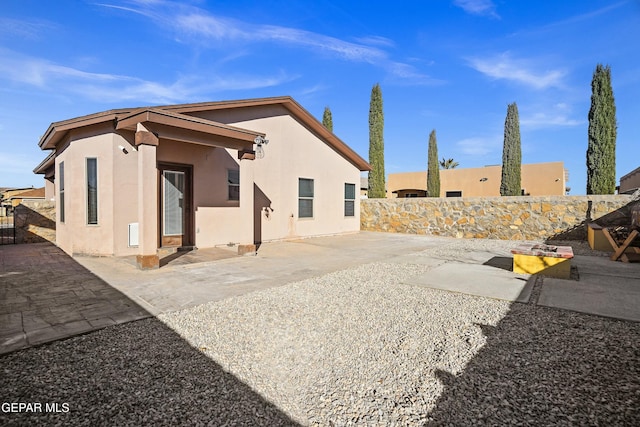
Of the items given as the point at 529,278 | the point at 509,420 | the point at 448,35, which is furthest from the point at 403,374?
the point at 448,35

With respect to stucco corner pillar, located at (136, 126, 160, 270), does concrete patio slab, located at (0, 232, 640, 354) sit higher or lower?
lower

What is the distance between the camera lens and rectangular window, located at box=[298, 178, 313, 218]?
11.6 metres

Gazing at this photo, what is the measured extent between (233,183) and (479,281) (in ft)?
23.5

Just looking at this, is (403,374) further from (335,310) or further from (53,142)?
(53,142)

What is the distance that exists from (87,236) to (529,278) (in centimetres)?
979

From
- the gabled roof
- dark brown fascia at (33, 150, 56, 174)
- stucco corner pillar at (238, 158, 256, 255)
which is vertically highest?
the gabled roof

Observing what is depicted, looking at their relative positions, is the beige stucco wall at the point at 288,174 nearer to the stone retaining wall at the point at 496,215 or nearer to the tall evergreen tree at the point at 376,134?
the stone retaining wall at the point at 496,215

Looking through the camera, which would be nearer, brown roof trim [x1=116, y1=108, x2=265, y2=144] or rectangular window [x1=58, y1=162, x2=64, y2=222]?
brown roof trim [x1=116, y1=108, x2=265, y2=144]

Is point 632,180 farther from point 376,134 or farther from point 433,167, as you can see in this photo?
point 376,134

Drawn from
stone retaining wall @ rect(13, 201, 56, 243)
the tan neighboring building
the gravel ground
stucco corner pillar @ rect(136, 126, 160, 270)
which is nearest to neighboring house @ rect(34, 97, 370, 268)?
stucco corner pillar @ rect(136, 126, 160, 270)

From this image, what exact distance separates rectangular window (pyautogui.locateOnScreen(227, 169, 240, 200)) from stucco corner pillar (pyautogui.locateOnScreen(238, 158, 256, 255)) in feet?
5.76

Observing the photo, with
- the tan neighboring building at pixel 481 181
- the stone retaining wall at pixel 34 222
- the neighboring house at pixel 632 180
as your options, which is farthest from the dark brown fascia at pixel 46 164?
the neighboring house at pixel 632 180

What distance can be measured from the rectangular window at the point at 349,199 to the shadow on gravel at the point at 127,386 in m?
11.2

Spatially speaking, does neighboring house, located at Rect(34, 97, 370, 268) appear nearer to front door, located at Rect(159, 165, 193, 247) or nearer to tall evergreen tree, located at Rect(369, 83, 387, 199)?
front door, located at Rect(159, 165, 193, 247)
